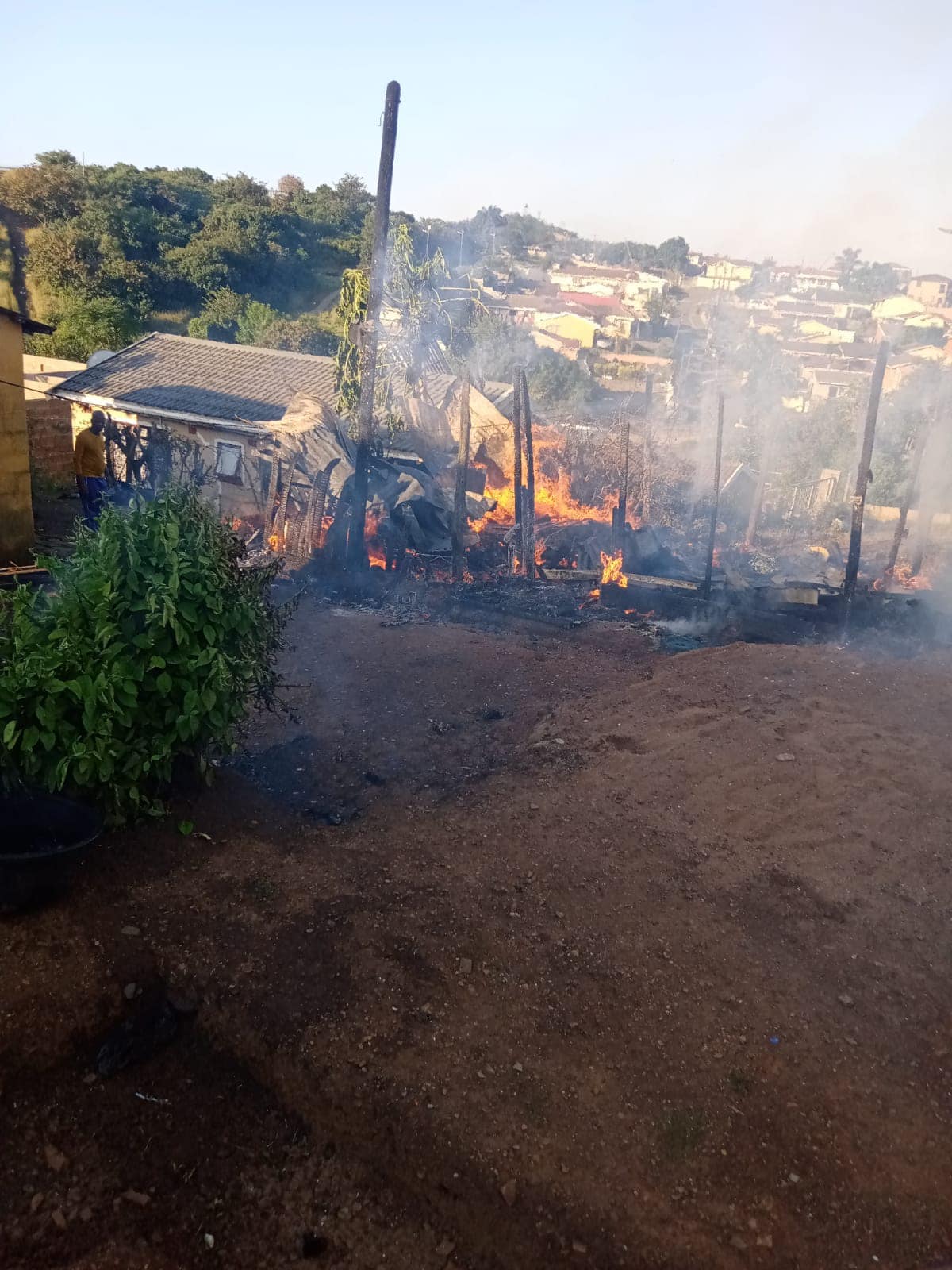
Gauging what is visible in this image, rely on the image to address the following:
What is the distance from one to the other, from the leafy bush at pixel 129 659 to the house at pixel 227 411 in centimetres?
1042

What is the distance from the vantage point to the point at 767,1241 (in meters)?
3.67

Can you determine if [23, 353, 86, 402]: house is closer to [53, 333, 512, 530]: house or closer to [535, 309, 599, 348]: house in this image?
[53, 333, 512, 530]: house

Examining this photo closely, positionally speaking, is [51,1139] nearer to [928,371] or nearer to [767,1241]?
[767,1241]

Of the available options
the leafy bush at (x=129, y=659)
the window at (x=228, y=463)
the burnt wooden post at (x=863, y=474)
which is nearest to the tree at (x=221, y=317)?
the window at (x=228, y=463)

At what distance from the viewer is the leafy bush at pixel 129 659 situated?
16.1 feet

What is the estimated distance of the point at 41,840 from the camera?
5113 millimetres

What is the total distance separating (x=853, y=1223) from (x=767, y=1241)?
452 millimetres

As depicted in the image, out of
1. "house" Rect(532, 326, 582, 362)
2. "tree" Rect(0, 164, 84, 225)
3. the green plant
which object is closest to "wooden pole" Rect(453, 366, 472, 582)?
the green plant

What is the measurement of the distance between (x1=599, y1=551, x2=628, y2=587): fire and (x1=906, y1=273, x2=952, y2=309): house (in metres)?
45.4

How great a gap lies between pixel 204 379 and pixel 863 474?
1544 cm

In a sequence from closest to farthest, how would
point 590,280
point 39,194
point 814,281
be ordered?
point 39,194, point 590,280, point 814,281

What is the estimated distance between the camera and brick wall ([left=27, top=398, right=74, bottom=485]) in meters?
16.1

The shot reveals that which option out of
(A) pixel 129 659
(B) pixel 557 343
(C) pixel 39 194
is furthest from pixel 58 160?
(A) pixel 129 659

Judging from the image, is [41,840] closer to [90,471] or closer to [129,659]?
[129,659]
